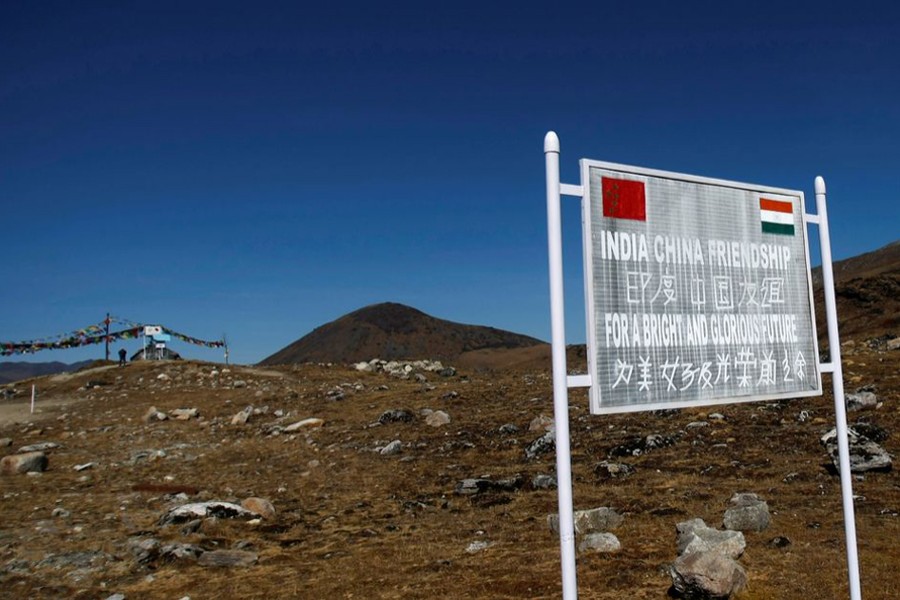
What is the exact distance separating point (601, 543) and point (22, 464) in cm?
A: 1067

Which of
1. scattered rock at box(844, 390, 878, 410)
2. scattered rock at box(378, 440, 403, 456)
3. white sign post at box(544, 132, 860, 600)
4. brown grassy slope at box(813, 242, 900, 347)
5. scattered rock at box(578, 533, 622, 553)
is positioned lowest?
scattered rock at box(578, 533, 622, 553)

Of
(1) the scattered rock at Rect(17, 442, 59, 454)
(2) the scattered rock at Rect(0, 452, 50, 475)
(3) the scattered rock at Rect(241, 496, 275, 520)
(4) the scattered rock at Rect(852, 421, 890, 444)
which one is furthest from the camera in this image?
(1) the scattered rock at Rect(17, 442, 59, 454)

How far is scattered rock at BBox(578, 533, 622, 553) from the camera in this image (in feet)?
21.3

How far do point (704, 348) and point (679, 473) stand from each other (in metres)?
6.08

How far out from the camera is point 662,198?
3.92 metres

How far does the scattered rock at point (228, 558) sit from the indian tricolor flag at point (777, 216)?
5718mm

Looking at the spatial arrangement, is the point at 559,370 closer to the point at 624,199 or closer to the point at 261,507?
the point at 624,199

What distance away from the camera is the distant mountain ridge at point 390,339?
90.5m

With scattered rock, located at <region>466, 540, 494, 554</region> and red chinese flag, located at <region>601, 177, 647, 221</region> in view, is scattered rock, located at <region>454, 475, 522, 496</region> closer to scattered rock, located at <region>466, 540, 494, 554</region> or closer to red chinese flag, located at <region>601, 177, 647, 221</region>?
scattered rock, located at <region>466, 540, 494, 554</region>

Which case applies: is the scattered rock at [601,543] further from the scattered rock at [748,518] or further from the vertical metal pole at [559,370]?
the vertical metal pole at [559,370]

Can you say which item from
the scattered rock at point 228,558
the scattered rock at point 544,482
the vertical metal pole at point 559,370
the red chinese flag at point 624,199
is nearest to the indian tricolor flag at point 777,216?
the red chinese flag at point 624,199

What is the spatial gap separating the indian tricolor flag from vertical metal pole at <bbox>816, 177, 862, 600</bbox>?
0.35 meters

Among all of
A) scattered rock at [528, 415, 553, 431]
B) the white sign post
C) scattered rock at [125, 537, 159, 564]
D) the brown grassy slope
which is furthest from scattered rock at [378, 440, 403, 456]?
the brown grassy slope

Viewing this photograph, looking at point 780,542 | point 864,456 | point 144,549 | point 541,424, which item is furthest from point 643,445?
point 144,549
